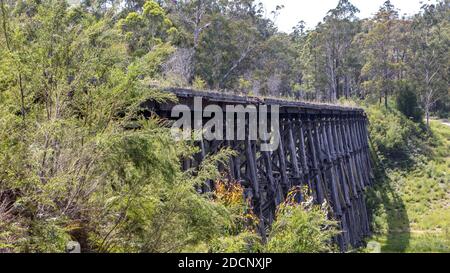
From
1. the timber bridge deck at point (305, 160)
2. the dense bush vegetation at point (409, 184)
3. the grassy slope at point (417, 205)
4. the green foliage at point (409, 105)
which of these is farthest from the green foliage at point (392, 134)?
the timber bridge deck at point (305, 160)

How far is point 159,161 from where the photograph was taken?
15.9 feet

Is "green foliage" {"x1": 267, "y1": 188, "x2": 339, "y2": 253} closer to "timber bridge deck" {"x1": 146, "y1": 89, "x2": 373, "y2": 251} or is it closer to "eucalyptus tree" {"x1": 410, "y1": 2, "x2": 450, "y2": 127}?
"timber bridge deck" {"x1": 146, "y1": 89, "x2": 373, "y2": 251}

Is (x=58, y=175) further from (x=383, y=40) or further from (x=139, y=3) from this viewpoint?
(x=383, y=40)

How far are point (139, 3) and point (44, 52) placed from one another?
22971mm

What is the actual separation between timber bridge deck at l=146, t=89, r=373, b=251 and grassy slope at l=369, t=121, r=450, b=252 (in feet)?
3.46

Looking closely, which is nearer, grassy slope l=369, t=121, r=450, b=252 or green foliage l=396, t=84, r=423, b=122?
grassy slope l=369, t=121, r=450, b=252

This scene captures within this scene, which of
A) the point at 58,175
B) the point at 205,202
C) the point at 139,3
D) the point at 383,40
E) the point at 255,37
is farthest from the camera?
the point at 383,40

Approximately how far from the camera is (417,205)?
23141 millimetres

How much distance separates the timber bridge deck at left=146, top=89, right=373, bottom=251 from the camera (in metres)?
8.58

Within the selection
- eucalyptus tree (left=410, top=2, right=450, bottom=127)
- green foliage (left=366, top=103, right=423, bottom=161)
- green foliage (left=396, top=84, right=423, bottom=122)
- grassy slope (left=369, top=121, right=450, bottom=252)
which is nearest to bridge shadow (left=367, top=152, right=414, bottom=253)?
grassy slope (left=369, top=121, right=450, bottom=252)

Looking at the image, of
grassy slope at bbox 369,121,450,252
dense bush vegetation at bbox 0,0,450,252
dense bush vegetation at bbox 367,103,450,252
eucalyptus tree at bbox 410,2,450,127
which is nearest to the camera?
dense bush vegetation at bbox 0,0,450,252

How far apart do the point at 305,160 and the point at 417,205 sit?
13.0m

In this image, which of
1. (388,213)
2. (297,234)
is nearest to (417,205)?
(388,213)

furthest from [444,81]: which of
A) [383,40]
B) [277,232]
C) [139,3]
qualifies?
[277,232]
